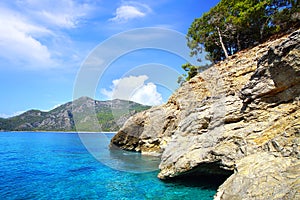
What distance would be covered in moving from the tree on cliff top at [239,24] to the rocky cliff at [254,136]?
11280 mm

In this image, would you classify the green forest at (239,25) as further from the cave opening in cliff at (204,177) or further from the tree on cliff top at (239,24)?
A: the cave opening in cliff at (204,177)

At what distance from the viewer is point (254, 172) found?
9.52 m

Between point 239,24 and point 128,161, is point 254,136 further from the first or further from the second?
point 239,24

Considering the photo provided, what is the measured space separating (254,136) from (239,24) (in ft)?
78.8

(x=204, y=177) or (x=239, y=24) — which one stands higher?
(x=239, y=24)

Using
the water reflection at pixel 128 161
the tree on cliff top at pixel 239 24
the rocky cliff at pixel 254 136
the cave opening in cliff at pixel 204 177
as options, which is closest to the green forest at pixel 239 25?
the tree on cliff top at pixel 239 24

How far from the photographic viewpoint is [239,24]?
103 feet

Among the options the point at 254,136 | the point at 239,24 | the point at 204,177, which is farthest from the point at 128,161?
the point at 239,24

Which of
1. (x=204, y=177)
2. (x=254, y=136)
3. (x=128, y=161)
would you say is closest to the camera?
(x=254, y=136)

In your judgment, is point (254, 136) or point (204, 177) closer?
point (254, 136)

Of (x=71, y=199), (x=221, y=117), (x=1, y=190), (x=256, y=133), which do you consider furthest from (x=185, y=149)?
(x=1, y=190)

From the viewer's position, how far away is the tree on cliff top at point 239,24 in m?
29.2

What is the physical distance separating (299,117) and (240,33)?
28.3 m

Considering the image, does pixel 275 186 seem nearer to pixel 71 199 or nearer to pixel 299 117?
pixel 299 117
